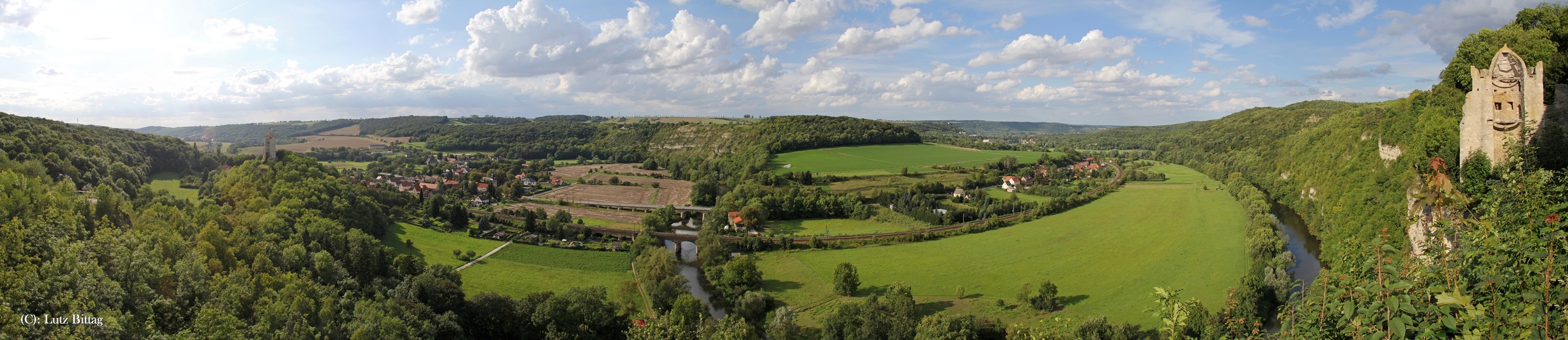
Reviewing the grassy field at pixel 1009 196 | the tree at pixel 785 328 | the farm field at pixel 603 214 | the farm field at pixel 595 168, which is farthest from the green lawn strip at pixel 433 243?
the grassy field at pixel 1009 196

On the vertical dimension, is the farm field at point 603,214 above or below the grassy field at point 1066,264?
above

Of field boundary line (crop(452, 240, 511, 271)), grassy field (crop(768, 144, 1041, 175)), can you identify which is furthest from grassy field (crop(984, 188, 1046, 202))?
field boundary line (crop(452, 240, 511, 271))

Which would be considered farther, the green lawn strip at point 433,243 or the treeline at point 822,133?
the treeline at point 822,133

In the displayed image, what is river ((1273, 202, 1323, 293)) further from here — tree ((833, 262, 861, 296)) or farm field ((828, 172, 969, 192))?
farm field ((828, 172, 969, 192))

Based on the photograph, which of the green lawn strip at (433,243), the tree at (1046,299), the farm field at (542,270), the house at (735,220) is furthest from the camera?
the house at (735,220)

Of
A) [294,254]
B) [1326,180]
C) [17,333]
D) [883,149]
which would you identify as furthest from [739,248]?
[883,149]

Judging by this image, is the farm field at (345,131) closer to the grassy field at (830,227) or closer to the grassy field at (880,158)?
the grassy field at (880,158)

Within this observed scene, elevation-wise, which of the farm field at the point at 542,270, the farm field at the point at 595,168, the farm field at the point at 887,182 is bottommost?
the farm field at the point at 542,270

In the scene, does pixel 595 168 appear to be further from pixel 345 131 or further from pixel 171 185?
pixel 345 131

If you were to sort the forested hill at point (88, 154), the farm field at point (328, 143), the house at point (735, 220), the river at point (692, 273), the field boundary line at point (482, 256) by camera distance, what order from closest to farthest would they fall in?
the forested hill at point (88, 154) < the river at point (692, 273) < the field boundary line at point (482, 256) < the house at point (735, 220) < the farm field at point (328, 143)
